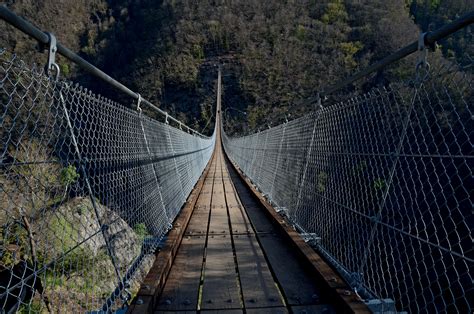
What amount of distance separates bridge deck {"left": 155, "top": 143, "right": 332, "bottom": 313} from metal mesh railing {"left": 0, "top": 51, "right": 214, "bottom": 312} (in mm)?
199

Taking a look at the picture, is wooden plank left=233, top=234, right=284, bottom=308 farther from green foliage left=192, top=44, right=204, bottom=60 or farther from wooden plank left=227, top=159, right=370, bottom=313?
green foliage left=192, top=44, right=204, bottom=60

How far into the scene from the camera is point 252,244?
2480mm

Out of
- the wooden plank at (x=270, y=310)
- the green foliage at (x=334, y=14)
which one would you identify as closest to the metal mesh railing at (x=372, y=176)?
the wooden plank at (x=270, y=310)

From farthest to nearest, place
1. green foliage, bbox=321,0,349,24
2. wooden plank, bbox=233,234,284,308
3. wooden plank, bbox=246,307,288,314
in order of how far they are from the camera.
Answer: green foliage, bbox=321,0,349,24, wooden plank, bbox=233,234,284,308, wooden plank, bbox=246,307,288,314

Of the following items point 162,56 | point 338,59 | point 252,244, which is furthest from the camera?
point 162,56

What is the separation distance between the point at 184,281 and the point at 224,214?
1.72 m

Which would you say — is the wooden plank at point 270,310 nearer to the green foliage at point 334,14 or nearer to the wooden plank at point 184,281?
the wooden plank at point 184,281

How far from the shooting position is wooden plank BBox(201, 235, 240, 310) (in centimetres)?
159

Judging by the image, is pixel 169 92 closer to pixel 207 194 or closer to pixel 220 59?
pixel 220 59

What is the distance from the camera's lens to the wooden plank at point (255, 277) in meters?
1.62

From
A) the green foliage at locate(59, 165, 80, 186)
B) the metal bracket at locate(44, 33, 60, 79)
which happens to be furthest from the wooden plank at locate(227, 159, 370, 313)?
the metal bracket at locate(44, 33, 60, 79)

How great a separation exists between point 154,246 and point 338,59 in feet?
143

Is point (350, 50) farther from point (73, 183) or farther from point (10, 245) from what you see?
point (73, 183)

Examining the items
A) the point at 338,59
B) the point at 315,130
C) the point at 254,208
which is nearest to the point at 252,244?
the point at 315,130
